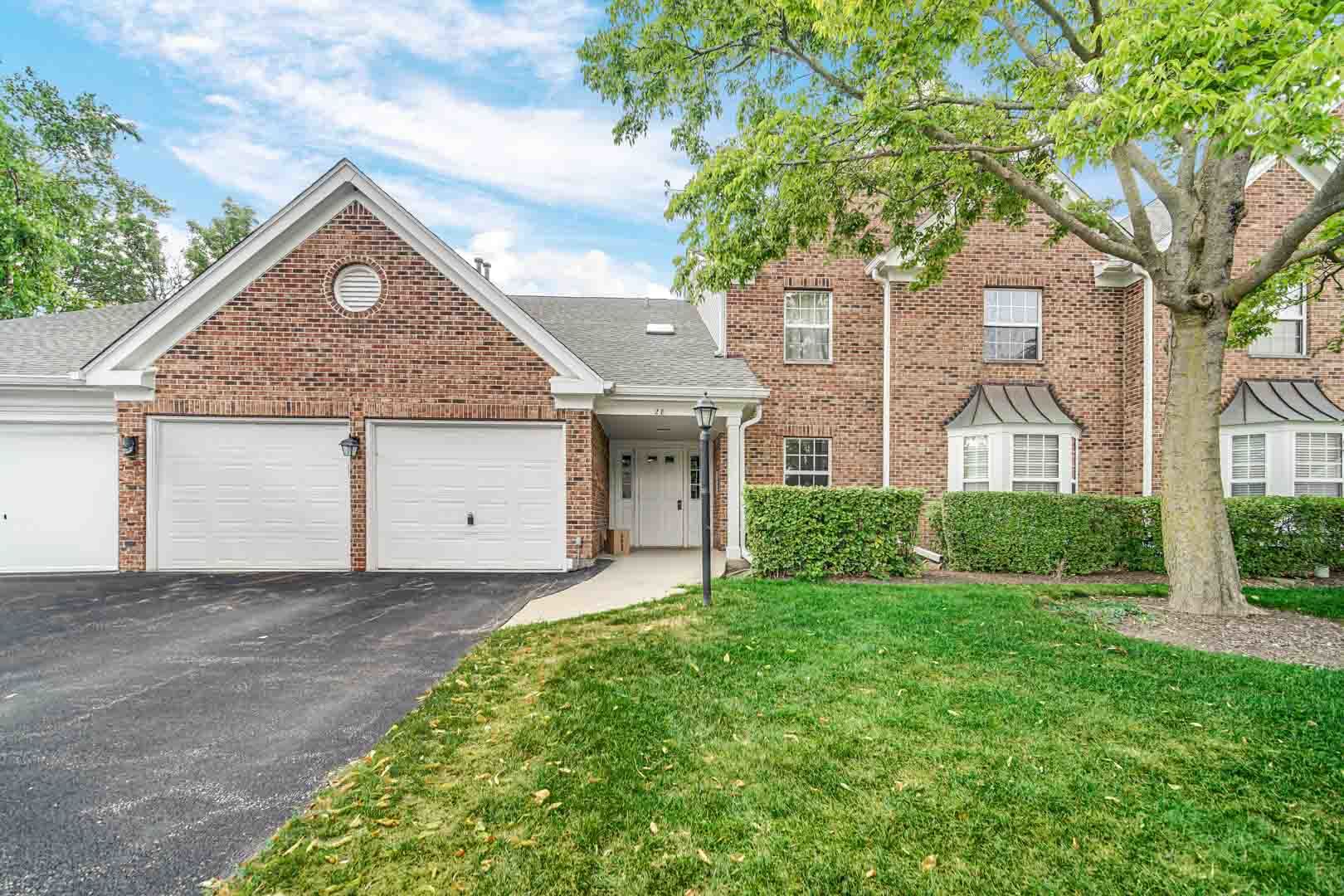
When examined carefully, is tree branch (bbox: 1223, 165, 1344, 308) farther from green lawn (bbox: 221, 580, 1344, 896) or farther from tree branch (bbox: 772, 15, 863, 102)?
tree branch (bbox: 772, 15, 863, 102)

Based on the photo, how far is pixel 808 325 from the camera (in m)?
11.8

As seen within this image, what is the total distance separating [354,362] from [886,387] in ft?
31.2

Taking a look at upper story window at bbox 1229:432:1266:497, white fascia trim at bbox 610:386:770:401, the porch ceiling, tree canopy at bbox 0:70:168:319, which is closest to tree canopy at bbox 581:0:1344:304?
white fascia trim at bbox 610:386:770:401

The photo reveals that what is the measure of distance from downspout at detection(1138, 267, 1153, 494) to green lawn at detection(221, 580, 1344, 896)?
25.6 ft

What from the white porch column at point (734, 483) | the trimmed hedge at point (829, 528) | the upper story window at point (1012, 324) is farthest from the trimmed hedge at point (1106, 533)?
the upper story window at point (1012, 324)

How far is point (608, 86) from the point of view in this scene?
882 centimetres

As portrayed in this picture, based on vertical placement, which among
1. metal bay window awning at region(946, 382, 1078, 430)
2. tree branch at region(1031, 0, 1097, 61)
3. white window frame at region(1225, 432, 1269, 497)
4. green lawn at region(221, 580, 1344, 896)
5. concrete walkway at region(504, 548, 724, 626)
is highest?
tree branch at region(1031, 0, 1097, 61)

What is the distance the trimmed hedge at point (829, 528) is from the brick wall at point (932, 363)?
131 inches

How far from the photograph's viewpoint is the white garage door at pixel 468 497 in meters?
8.92

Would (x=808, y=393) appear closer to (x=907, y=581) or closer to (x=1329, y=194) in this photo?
(x=907, y=581)

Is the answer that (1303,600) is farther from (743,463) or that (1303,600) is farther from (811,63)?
(811,63)

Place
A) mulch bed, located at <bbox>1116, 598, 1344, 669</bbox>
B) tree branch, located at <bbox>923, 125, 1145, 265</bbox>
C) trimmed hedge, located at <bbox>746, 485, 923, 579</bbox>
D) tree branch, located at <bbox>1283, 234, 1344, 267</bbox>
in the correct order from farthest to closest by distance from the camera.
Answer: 1. trimmed hedge, located at <bbox>746, 485, 923, 579</bbox>
2. tree branch, located at <bbox>923, 125, 1145, 265</bbox>
3. tree branch, located at <bbox>1283, 234, 1344, 267</bbox>
4. mulch bed, located at <bbox>1116, 598, 1344, 669</bbox>

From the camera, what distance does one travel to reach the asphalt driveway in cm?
251

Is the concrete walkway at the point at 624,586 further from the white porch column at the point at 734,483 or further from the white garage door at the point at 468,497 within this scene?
the white garage door at the point at 468,497
